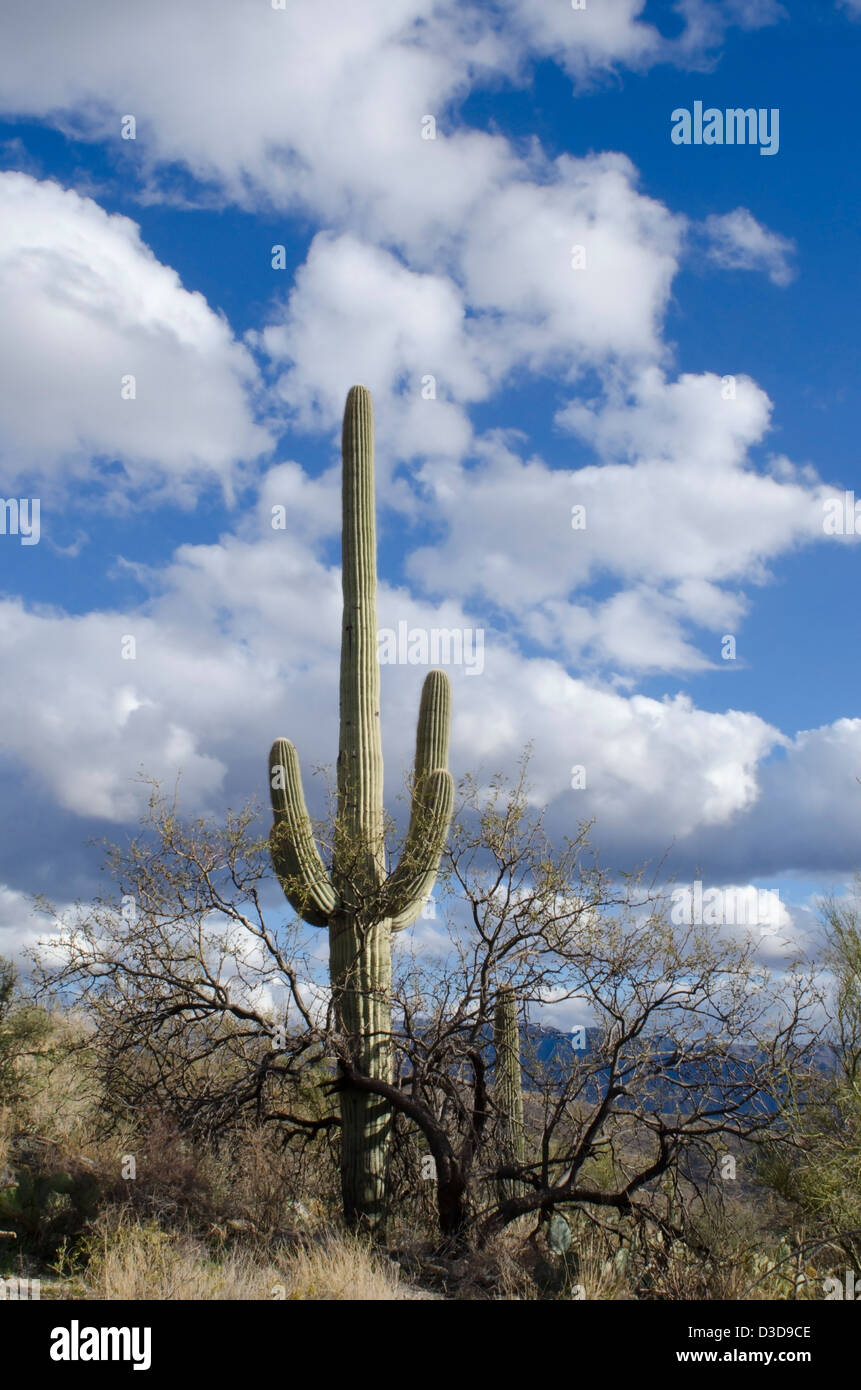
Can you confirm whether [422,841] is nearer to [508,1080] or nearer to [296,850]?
[296,850]

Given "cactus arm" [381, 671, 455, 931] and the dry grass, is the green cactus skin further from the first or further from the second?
the dry grass

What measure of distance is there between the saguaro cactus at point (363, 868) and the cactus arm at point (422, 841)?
12 mm

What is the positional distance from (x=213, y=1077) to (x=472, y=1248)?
3267 mm

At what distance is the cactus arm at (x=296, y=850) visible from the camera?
10.1 m

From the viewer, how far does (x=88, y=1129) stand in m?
10.8

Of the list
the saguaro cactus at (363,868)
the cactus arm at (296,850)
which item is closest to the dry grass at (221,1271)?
the saguaro cactus at (363,868)

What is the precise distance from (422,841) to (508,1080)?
2.53 metres

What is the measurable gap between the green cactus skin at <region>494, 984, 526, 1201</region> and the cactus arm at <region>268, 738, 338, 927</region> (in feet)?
6.96

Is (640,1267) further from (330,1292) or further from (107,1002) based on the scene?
(107,1002)

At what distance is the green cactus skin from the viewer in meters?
9.64

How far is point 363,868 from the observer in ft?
33.6

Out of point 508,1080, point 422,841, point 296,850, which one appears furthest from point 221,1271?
point 422,841

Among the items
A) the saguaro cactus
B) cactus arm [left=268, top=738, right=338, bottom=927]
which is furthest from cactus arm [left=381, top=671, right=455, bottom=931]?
cactus arm [left=268, top=738, right=338, bottom=927]

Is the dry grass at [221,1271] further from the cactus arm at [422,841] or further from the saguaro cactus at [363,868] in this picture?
the cactus arm at [422,841]
